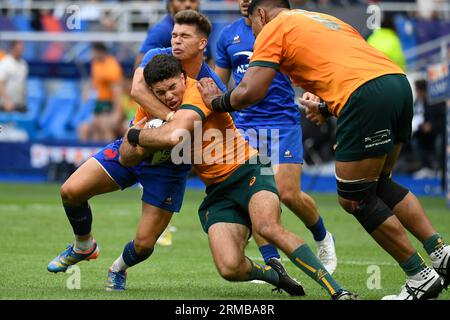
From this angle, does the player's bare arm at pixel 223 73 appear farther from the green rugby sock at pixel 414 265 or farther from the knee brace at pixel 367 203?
the green rugby sock at pixel 414 265

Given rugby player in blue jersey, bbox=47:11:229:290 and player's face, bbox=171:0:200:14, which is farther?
player's face, bbox=171:0:200:14

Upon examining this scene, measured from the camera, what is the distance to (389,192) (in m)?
7.93

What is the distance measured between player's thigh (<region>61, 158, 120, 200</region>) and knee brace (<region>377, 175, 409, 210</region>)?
2123 millimetres

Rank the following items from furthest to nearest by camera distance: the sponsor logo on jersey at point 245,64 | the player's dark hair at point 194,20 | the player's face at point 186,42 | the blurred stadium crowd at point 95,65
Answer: the blurred stadium crowd at point 95,65
the sponsor logo on jersey at point 245,64
the player's dark hair at point 194,20
the player's face at point 186,42

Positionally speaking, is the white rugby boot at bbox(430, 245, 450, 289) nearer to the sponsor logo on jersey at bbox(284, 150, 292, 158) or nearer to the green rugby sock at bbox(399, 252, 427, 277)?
the green rugby sock at bbox(399, 252, 427, 277)

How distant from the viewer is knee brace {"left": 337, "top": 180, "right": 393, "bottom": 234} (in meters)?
7.36

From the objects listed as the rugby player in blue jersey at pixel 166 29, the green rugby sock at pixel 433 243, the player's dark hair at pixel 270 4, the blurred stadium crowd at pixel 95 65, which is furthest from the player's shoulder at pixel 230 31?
the blurred stadium crowd at pixel 95 65

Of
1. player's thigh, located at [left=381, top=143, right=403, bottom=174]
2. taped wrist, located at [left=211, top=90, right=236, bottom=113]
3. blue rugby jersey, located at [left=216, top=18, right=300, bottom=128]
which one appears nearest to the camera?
taped wrist, located at [left=211, top=90, right=236, bottom=113]

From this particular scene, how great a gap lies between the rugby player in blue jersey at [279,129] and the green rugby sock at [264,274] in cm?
158

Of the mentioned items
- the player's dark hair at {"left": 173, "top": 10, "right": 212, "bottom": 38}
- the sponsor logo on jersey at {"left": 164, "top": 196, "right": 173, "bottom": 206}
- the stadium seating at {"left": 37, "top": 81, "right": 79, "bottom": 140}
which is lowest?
the stadium seating at {"left": 37, "top": 81, "right": 79, "bottom": 140}

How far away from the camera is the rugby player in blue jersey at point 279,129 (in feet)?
30.9

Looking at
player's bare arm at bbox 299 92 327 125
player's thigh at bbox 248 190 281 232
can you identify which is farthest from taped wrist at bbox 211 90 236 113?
player's bare arm at bbox 299 92 327 125

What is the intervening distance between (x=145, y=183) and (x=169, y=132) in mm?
805
